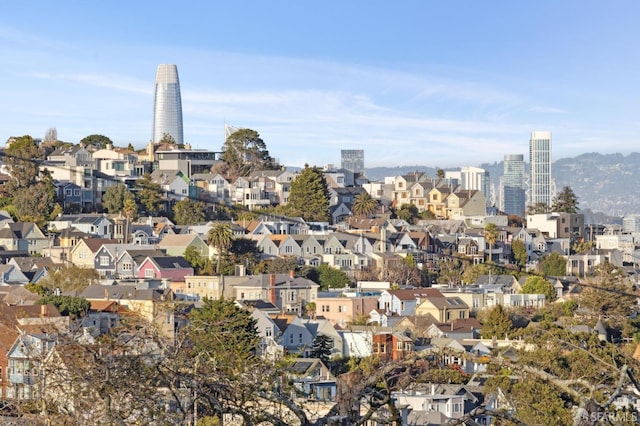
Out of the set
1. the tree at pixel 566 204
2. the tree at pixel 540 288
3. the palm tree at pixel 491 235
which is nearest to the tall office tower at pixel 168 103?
the tree at pixel 566 204

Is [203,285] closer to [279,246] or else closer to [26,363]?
A: [279,246]

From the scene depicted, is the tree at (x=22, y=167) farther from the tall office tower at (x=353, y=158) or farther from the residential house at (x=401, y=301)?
the tall office tower at (x=353, y=158)

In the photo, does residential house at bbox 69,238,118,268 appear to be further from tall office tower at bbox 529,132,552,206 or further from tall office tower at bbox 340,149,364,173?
tall office tower at bbox 529,132,552,206

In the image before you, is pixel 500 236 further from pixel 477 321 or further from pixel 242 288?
pixel 242 288

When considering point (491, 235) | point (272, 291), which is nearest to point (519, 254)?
point (491, 235)

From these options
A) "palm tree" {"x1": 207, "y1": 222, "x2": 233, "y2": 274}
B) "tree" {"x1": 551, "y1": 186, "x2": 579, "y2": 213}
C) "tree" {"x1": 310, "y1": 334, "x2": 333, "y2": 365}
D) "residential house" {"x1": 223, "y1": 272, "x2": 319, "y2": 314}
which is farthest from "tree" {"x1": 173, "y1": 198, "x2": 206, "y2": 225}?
"tree" {"x1": 551, "y1": 186, "x2": 579, "y2": 213}

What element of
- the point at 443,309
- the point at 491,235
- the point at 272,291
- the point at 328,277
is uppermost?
the point at 491,235

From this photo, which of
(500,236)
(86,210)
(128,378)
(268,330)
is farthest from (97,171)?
(128,378)
